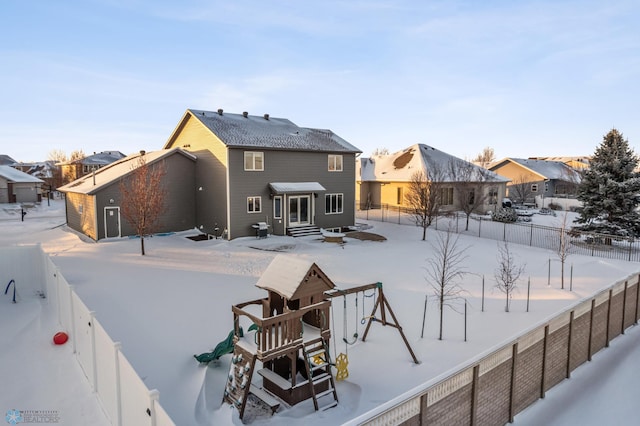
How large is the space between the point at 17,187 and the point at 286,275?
2079 inches

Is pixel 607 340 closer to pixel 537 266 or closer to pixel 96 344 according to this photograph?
pixel 537 266

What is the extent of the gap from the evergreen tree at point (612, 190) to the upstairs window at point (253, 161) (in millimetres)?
20672

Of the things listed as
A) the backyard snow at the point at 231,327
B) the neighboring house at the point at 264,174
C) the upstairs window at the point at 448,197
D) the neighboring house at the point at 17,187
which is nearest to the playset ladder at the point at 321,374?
the backyard snow at the point at 231,327

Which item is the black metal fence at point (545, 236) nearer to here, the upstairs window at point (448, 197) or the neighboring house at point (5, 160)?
the upstairs window at point (448, 197)

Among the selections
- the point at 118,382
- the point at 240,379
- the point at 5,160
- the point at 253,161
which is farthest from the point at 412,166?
the point at 5,160

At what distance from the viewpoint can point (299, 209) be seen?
2628 centimetres

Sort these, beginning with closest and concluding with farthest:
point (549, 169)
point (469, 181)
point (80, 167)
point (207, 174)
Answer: point (207, 174)
point (469, 181)
point (549, 169)
point (80, 167)

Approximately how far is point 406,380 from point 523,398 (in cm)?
224

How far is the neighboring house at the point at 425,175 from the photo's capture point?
120 feet

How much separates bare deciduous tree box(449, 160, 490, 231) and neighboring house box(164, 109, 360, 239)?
37.3ft

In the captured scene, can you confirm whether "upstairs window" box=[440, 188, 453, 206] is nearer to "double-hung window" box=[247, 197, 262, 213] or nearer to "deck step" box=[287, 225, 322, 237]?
"deck step" box=[287, 225, 322, 237]

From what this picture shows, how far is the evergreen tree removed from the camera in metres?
25.3

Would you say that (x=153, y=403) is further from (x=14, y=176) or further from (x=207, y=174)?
(x=14, y=176)

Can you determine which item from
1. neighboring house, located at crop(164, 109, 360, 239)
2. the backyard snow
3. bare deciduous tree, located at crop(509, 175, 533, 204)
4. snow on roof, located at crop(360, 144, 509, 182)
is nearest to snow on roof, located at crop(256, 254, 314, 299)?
the backyard snow
